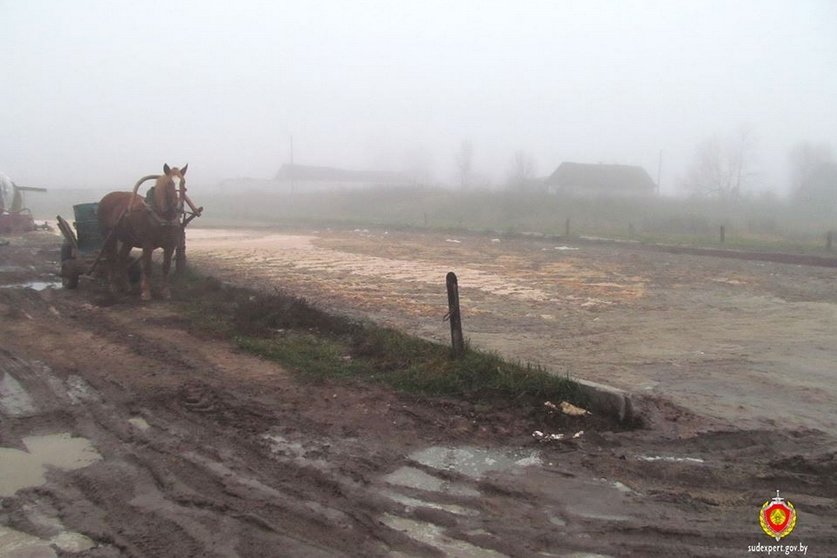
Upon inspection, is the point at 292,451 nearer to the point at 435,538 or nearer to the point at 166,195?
the point at 435,538

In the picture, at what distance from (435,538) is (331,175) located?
85101 mm

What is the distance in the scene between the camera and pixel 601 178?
6294 centimetres

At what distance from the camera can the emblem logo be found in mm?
3500

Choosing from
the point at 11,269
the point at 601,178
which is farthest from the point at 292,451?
the point at 601,178

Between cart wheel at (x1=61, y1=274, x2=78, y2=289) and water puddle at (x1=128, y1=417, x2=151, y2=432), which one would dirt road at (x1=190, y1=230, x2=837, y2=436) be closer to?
cart wheel at (x1=61, y1=274, x2=78, y2=289)

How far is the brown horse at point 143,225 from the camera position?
403 inches

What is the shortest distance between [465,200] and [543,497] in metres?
45.0

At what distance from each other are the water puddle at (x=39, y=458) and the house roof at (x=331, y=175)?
77.0 meters

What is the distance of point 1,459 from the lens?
4.35 metres

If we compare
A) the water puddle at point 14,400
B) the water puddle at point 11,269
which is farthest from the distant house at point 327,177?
the water puddle at point 14,400

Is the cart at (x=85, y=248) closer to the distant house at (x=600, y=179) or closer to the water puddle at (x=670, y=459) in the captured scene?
the water puddle at (x=670, y=459)

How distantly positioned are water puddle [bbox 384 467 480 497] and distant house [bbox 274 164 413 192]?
73102mm

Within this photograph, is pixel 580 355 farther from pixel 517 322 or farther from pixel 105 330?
pixel 105 330

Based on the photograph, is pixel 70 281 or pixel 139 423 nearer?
pixel 139 423
